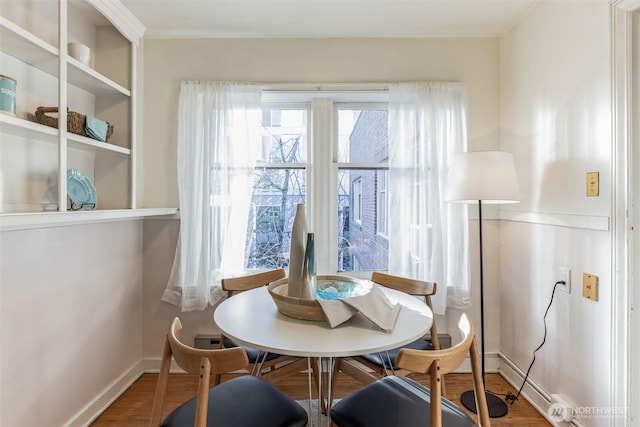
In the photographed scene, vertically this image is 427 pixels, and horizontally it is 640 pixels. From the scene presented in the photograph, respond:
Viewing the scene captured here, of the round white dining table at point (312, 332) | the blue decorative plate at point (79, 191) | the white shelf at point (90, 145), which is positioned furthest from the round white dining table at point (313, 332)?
the white shelf at point (90, 145)

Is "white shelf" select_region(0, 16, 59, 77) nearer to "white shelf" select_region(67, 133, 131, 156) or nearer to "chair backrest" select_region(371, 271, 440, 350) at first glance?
"white shelf" select_region(67, 133, 131, 156)

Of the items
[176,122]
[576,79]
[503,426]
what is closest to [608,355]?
[503,426]

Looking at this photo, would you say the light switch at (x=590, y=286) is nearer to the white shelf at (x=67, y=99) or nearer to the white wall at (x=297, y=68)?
the white wall at (x=297, y=68)

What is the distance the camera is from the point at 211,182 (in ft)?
7.45

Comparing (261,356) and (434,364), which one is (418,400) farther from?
(261,356)

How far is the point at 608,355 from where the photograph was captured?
4.89ft

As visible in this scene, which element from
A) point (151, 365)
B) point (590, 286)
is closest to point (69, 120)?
point (151, 365)

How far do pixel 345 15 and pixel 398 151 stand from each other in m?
0.97

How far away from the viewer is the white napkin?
3.88 ft

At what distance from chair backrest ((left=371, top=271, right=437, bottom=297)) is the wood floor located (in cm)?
80

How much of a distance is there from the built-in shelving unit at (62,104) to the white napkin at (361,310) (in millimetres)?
1174

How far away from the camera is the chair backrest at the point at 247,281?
1892mm

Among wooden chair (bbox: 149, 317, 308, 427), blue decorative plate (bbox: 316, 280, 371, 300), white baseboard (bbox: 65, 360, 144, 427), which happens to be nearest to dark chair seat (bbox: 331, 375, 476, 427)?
wooden chair (bbox: 149, 317, 308, 427)

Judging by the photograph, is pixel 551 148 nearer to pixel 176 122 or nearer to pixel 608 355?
pixel 608 355
